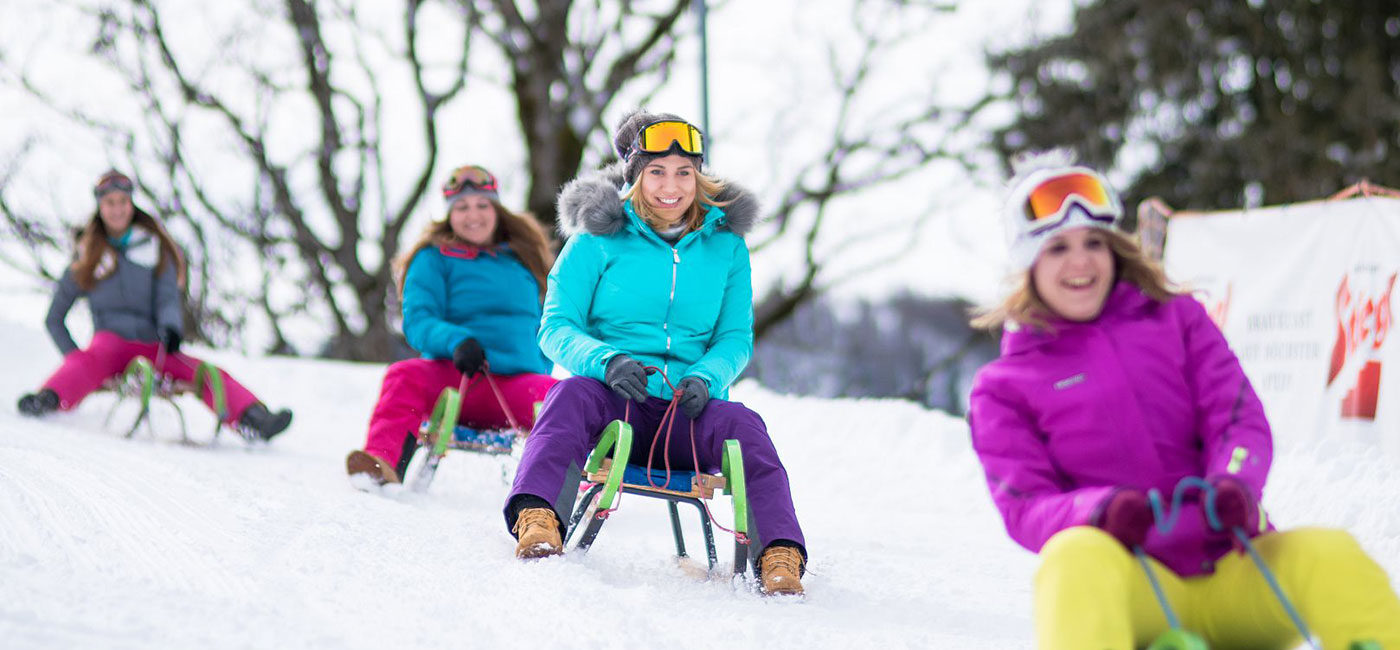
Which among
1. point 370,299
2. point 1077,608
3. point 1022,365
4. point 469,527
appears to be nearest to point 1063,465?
point 1022,365

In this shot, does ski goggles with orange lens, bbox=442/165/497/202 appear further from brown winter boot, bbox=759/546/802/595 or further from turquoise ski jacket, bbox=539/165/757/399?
brown winter boot, bbox=759/546/802/595

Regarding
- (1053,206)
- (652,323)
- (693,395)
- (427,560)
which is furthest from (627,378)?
(1053,206)

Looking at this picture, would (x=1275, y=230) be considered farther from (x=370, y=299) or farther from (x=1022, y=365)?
(x=370, y=299)

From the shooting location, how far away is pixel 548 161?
1496 cm

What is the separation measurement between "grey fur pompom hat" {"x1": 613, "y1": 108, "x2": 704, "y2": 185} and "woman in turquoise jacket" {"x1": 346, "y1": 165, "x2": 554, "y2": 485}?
56.5 inches

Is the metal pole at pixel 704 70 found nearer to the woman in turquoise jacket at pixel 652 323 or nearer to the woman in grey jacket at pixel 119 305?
the woman in grey jacket at pixel 119 305

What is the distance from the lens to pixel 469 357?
4.76 m

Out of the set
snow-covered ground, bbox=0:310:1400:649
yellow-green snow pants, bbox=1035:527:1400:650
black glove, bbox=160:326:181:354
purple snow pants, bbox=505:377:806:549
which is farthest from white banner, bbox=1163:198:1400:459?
black glove, bbox=160:326:181:354

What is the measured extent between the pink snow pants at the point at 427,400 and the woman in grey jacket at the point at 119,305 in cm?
158

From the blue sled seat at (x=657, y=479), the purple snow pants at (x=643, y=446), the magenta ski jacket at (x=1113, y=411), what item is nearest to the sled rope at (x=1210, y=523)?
the magenta ski jacket at (x=1113, y=411)

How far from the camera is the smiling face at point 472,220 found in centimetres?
524

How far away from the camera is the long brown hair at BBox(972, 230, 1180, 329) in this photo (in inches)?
87.6

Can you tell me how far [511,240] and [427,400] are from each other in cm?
88

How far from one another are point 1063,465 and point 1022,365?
196mm
